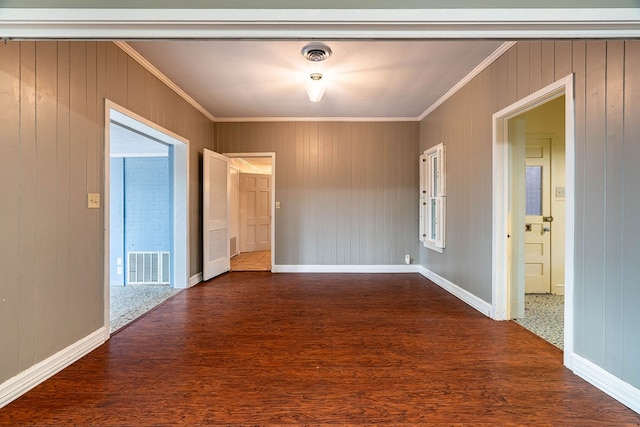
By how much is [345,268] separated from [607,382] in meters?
3.33

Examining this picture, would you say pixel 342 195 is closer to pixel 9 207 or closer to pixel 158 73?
pixel 158 73

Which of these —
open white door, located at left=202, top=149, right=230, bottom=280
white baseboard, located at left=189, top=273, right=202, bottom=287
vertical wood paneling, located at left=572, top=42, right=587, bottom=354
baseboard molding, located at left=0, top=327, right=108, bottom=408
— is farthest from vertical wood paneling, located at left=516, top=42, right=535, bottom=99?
white baseboard, located at left=189, top=273, right=202, bottom=287

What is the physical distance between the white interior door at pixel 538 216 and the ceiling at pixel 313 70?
1413 mm

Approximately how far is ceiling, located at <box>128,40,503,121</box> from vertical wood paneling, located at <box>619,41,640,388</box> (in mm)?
1032

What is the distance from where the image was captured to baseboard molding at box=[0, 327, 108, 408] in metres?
1.61

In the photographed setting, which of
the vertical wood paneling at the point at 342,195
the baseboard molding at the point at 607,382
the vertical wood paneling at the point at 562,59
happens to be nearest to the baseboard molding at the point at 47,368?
the vertical wood paneling at the point at 342,195

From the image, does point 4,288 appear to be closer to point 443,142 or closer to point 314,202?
point 314,202

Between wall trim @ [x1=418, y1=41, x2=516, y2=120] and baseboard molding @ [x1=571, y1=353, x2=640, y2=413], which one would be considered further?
wall trim @ [x1=418, y1=41, x2=516, y2=120]

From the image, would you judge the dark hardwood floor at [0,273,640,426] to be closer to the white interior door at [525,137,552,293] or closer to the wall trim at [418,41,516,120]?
the white interior door at [525,137,552,293]

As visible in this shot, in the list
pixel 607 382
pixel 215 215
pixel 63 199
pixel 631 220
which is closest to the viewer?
pixel 631 220

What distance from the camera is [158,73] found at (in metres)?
3.09

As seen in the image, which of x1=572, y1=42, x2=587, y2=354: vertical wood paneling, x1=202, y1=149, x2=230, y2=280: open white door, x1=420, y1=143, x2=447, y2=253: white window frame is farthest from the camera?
x1=202, y1=149, x2=230, y2=280: open white door

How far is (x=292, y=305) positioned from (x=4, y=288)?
2279mm

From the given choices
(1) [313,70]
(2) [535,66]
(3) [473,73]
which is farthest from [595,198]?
(1) [313,70]
